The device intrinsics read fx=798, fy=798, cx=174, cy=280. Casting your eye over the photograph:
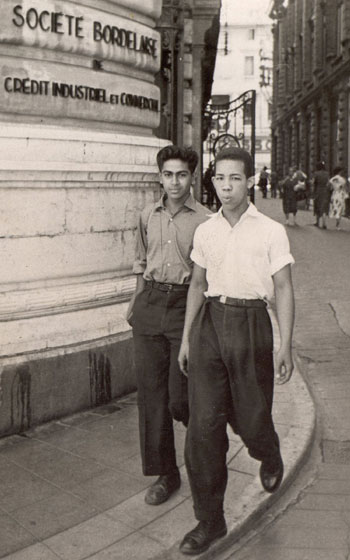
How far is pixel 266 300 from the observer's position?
3.65m

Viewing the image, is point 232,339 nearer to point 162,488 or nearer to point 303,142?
point 162,488

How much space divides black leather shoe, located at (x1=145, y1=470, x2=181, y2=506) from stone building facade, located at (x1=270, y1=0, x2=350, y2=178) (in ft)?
78.3

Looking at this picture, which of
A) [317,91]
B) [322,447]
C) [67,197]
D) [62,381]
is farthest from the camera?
[317,91]

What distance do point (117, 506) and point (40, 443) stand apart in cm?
113

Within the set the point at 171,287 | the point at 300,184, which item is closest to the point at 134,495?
the point at 171,287

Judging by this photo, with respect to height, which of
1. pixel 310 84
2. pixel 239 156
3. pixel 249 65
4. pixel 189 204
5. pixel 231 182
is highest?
pixel 249 65

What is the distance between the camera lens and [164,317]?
3.95 meters

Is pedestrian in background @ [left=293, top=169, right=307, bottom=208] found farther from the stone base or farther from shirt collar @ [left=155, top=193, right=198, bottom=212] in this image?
shirt collar @ [left=155, top=193, right=198, bottom=212]

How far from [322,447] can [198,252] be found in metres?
1.99

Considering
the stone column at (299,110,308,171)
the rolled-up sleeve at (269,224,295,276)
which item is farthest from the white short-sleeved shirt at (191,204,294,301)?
the stone column at (299,110,308,171)

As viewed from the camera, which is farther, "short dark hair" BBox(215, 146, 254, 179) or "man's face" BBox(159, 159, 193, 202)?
"man's face" BBox(159, 159, 193, 202)

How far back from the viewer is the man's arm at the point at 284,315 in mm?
3512

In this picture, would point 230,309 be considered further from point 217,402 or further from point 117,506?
point 117,506

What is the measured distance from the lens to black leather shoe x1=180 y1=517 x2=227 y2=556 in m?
3.47
